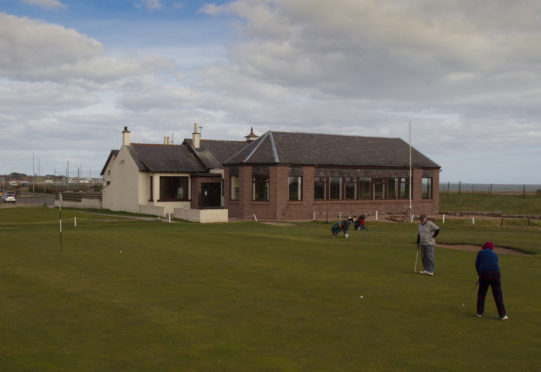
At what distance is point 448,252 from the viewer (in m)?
22.9

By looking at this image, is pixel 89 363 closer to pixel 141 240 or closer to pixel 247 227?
pixel 141 240

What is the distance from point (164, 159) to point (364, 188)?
19.6 meters

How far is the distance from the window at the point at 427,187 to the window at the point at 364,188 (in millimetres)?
6699

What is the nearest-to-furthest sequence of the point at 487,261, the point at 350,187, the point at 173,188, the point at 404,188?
the point at 487,261, the point at 350,187, the point at 404,188, the point at 173,188

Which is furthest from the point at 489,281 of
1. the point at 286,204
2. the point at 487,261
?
the point at 286,204

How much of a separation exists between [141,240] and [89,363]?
56.6 ft

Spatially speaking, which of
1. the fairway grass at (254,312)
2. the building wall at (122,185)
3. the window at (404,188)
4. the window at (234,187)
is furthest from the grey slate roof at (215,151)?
the fairway grass at (254,312)

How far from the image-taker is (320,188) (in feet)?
153

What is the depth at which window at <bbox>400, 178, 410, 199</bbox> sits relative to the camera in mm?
50719

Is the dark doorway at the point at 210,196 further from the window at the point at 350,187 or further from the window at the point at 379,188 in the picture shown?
the window at the point at 379,188

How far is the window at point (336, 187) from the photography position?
47303mm

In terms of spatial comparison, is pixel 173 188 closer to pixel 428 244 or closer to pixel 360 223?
pixel 360 223

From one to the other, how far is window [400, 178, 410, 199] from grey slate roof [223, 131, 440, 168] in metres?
1.61

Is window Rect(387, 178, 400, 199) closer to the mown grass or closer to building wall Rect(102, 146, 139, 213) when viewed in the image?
the mown grass
